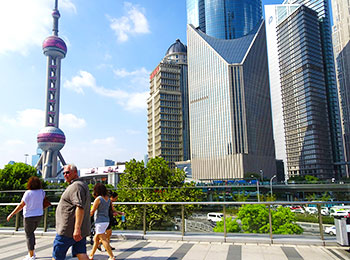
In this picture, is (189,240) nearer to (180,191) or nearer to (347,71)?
(180,191)

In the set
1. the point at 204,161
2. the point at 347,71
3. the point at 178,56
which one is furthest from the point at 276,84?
the point at 204,161

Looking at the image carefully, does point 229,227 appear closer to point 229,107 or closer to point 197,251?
point 197,251

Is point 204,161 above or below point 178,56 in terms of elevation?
below

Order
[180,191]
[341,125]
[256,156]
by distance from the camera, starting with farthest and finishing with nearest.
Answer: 1. [341,125]
2. [256,156]
3. [180,191]

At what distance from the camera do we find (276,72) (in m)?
170

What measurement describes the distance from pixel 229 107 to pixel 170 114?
26231 mm

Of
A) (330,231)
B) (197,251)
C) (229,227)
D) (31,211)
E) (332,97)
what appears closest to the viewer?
(31,211)

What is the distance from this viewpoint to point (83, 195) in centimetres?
436

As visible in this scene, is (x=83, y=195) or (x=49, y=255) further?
(x=49, y=255)

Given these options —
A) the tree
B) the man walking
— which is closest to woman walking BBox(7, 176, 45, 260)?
the man walking

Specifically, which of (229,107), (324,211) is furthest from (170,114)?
(324,211)

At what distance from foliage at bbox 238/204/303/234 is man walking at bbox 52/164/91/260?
Answer: 485cm

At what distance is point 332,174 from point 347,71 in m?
54.1

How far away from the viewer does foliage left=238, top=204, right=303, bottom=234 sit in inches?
307
